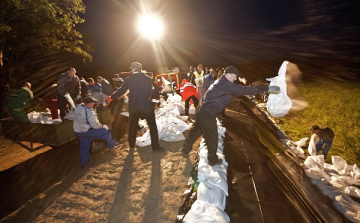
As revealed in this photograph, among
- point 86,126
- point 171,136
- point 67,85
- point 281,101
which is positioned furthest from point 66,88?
point 281,101

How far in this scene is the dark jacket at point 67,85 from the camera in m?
4.87

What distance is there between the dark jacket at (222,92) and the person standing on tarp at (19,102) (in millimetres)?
4196

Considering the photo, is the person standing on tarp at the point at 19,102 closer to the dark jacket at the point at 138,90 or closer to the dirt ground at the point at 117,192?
the dirt ground at the point at 117,192

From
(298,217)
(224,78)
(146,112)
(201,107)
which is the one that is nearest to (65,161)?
(146,112)

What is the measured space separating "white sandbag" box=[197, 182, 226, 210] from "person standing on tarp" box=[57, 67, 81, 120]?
4328 millimetres

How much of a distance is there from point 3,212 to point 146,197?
7.06 ft

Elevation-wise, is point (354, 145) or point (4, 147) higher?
point (4, 147)

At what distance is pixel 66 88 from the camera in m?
5.28

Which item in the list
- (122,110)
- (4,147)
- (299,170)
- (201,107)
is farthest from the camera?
(122,110)

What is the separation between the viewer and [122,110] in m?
7.26

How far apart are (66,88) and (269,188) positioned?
18.1ft

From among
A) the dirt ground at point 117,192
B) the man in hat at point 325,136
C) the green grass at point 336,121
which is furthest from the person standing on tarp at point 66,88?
the green grass at point 336,121

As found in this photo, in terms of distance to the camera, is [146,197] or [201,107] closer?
[146,197]

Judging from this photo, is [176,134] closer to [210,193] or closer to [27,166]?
[210,193]
